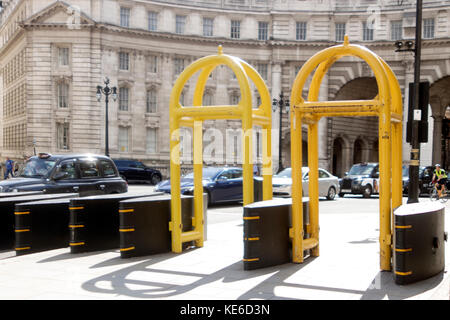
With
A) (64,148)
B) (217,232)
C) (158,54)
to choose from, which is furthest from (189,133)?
(217,232)

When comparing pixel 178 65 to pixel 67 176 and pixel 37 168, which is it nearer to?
pixel 37 168

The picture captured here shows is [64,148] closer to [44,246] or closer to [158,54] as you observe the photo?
[158,54]

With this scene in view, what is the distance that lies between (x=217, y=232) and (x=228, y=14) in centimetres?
4058

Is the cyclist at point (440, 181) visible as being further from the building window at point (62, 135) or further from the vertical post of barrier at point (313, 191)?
the building window at point (62, 135)

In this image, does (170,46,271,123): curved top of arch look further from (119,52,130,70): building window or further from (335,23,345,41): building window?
(335,23,345,41): building window

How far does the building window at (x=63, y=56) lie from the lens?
48.1m

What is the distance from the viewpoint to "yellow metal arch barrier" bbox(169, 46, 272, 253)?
959 cm

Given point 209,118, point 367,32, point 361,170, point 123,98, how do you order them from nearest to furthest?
point 209,118, point 361,170, point 123,98, point 367,32

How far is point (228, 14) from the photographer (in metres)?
51.2

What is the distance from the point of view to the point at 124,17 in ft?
160

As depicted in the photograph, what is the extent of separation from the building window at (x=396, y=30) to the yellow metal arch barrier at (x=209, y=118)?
43.3m

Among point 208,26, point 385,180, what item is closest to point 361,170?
point 385,180

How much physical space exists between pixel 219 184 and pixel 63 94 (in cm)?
3137
